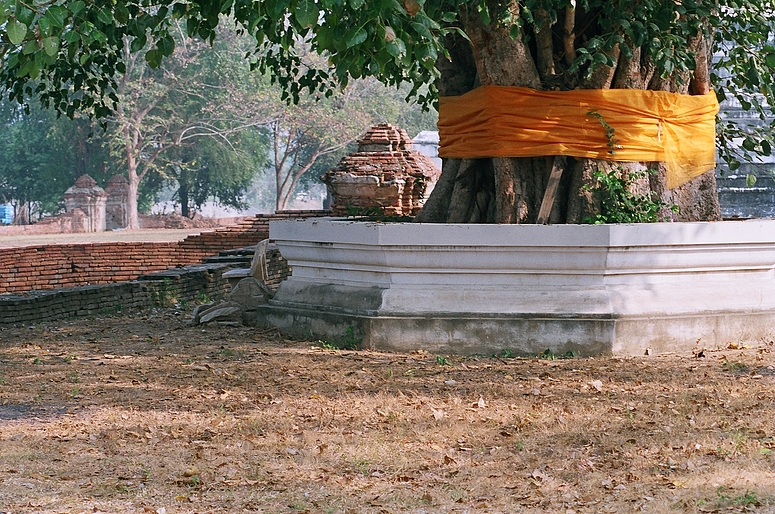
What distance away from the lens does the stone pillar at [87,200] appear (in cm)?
3256

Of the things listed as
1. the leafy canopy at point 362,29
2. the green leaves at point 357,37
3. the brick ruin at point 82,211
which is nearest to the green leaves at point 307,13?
the leafy canopy at point 362,29

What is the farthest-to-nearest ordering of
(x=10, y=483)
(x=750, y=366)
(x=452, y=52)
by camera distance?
(x=452, y=52)
(x=750, y=366)
(x=10, y=483)

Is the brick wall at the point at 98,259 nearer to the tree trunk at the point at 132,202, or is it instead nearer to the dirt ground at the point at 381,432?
the dirt ground at the point at 381,432

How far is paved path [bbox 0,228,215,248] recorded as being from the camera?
90.0 ft

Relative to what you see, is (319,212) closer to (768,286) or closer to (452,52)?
(452,52)

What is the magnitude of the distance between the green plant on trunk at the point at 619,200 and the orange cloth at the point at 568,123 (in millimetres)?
126

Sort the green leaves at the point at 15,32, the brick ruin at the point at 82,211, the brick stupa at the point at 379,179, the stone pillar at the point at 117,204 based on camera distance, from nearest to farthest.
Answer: the green leaves at the point at 15,32 → the brick stupa at the point at 379,179 → the brick ruin at the point at 82,211 → the stone pillar at the point at 117,204

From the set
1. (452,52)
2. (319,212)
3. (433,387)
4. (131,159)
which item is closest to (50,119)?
(131,159)

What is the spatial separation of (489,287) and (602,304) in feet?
2.27

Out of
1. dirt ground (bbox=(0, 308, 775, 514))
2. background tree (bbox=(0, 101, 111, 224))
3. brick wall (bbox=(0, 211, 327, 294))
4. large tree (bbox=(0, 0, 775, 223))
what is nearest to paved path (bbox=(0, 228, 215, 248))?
background tree (bbox=(0, 101, 111, 224))

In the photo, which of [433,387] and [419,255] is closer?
[433,387]

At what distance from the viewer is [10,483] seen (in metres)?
3.60

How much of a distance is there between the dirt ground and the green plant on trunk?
102cm

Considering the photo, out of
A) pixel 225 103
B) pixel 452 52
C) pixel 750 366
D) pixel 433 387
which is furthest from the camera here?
pixel 225 103
